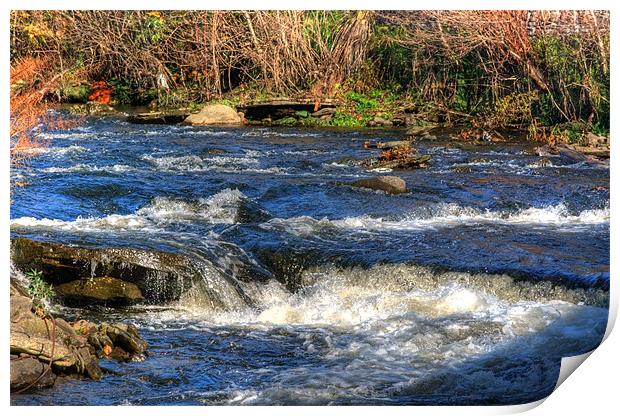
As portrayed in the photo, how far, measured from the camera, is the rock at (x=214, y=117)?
5539 millimetres

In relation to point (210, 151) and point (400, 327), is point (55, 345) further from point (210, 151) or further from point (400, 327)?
point (400, 327)

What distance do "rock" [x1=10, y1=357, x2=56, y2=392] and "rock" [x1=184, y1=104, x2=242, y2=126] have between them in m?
1.72

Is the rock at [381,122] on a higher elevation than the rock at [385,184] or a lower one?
higher

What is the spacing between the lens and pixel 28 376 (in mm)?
4527

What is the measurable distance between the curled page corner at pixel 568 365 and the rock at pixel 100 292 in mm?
2268

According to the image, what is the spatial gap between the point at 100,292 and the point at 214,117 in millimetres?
1200

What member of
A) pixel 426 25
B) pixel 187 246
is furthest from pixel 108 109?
pixel 426 25

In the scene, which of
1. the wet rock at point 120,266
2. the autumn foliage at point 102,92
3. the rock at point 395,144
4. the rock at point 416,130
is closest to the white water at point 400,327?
the wet rock at point 120,266

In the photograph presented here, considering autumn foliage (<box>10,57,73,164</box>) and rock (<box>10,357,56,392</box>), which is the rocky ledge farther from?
autumn foliage (<box>10,57,73,164</box>)

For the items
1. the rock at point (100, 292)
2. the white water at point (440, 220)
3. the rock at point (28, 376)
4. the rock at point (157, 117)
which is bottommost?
the rock at point (28, 376)

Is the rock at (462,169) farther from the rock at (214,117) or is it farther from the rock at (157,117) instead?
the rock at (157,117)

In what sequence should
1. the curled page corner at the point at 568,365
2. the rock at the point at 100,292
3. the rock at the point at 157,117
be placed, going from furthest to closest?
the rock at the point at 157,117 < the rock at the point at 100,292 < the curled page corner at the point at 568,365

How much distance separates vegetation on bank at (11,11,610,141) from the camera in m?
5.23

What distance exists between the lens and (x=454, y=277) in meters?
5.38
